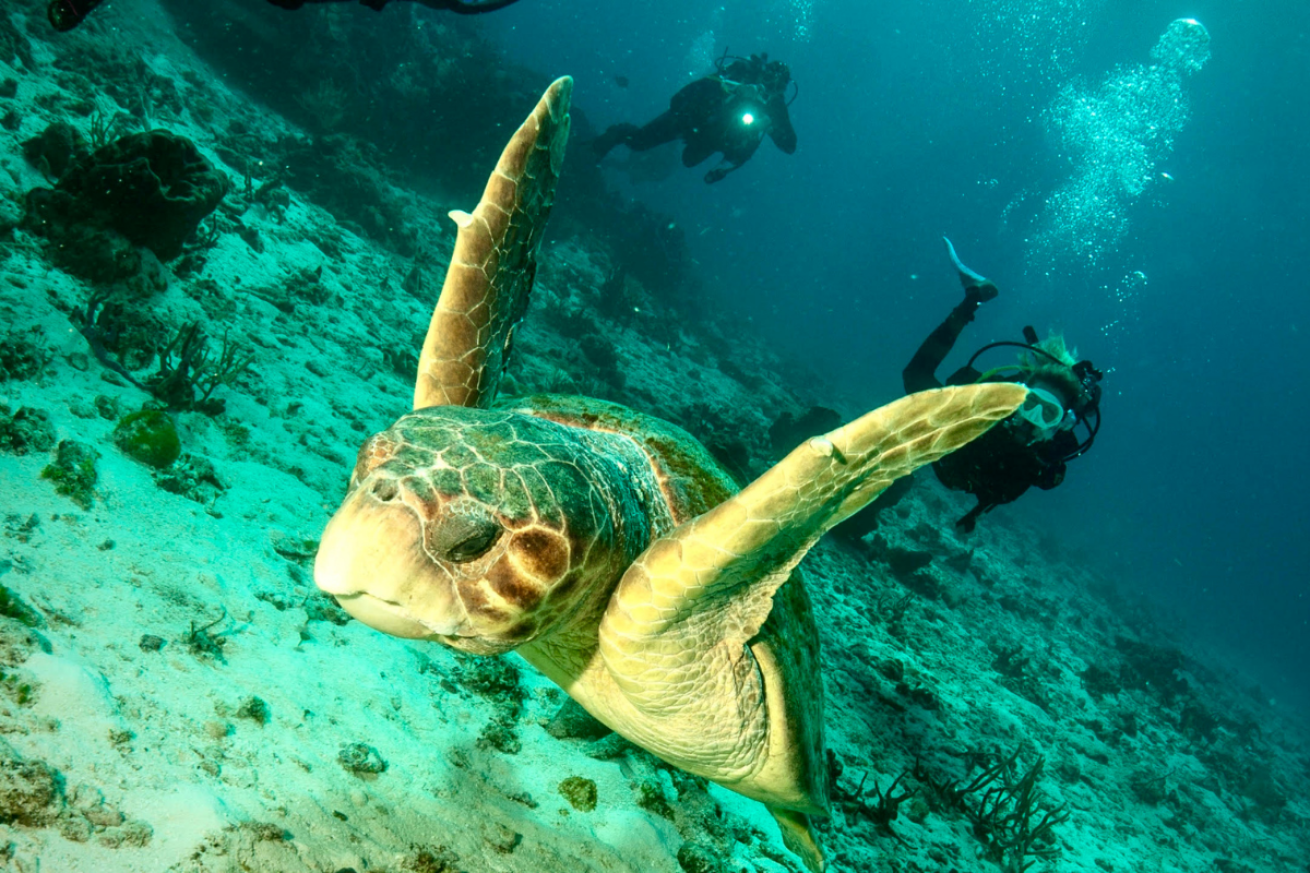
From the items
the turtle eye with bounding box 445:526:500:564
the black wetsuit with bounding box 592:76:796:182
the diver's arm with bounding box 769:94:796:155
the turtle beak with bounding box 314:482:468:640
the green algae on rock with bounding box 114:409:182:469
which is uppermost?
the diver's arm with bounding box 769:94:796:155

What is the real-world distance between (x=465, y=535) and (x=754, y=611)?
102 cm

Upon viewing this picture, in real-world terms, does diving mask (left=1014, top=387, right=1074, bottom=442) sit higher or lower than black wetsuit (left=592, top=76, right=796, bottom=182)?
lower

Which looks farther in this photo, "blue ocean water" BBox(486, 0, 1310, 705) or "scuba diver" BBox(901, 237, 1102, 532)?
"blue ocean water" BBox(486, 0, 1310, 705)

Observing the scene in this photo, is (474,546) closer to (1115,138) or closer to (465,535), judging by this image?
(465,535)

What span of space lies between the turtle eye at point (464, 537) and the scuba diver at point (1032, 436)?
517cm

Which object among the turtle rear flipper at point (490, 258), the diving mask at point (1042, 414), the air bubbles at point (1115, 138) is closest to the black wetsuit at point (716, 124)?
the diving mask at point (1042, 414)

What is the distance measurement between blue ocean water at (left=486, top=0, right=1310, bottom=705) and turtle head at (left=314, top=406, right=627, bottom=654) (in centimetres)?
3020

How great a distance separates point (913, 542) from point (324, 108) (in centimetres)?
1471

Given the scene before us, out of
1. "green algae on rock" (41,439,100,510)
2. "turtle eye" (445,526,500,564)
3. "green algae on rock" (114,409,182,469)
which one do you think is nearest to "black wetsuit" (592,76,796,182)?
"green algae on rock" (114,409,182,469)

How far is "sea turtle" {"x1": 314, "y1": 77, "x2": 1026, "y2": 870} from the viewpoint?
1.41 m

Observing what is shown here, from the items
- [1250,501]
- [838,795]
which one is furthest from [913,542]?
[1250,501]

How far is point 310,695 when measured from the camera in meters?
2.27

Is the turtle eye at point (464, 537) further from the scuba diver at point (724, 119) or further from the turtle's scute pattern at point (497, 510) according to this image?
the scuba diver at point (724, 119)

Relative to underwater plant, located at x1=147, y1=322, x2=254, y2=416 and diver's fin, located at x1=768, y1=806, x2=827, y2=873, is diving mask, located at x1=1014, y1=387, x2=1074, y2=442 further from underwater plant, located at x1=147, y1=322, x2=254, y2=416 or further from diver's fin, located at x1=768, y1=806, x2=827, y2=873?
underwater plant, located at x1=147, y1=322, x2=254, y2=416
